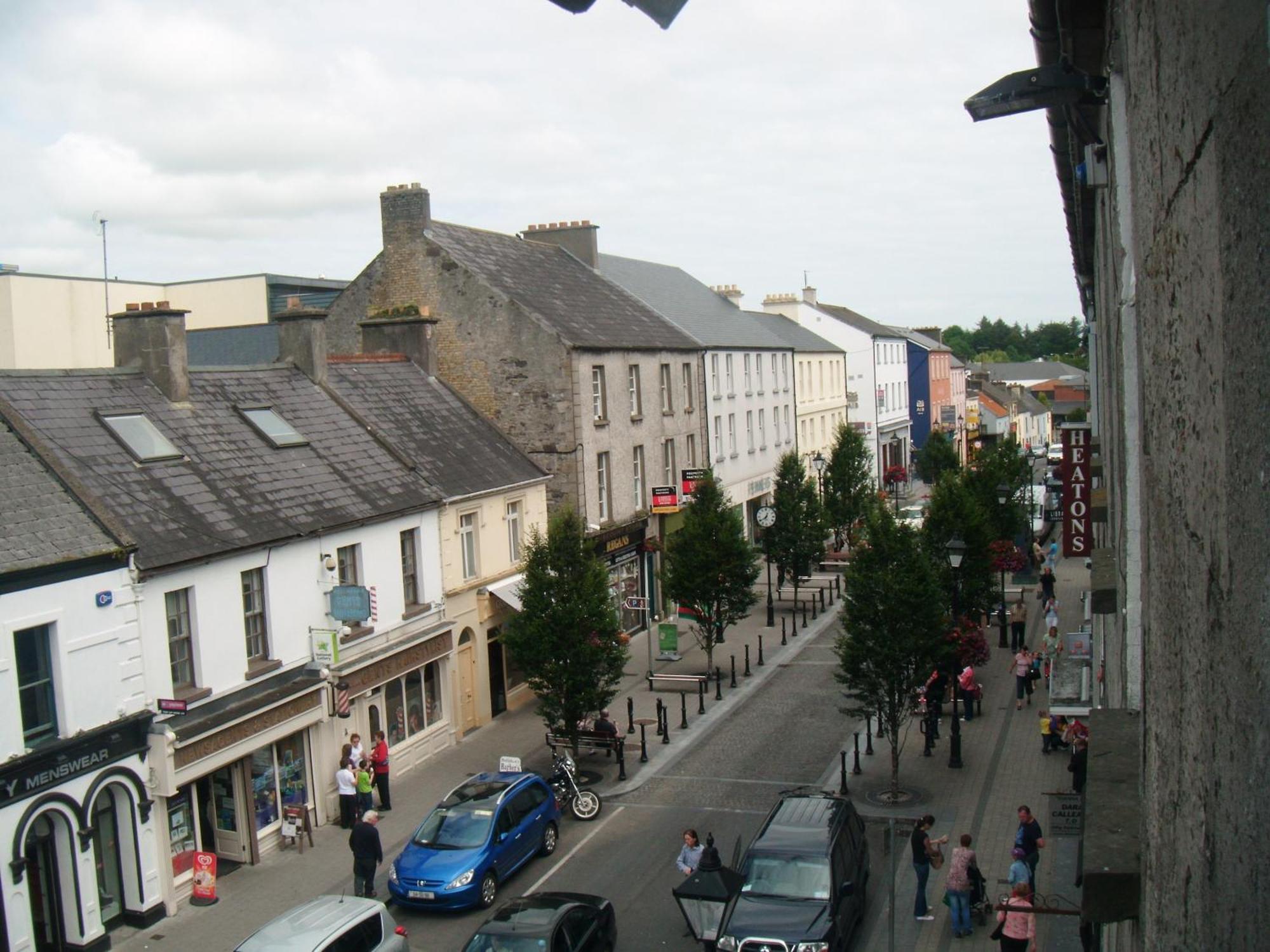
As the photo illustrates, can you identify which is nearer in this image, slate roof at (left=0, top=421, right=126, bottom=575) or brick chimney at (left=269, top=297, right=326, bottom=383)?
slate roof at (left=0, top=421, right=126, bottom=575)

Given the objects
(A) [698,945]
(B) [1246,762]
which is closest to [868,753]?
(A) [698,945]

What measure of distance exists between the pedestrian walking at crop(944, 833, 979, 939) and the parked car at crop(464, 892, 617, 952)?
4492 mm

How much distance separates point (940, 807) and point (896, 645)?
294 centimetres

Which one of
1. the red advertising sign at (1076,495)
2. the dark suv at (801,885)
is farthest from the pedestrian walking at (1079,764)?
the red advertising sign at (1076,495)

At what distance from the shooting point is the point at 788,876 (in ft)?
49.5

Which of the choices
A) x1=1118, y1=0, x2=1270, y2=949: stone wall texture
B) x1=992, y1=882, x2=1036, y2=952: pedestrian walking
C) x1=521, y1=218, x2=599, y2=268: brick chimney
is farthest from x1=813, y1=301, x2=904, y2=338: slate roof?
x1=1118, y1=0, x2=1270, y2=949: stone wall texture

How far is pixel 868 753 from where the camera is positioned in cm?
2391

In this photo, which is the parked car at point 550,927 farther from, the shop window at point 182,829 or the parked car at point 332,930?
the shop window at point 182,829

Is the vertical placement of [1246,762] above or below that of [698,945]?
above

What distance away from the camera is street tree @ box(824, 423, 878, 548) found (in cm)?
4875

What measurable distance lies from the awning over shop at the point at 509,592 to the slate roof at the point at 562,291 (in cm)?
747

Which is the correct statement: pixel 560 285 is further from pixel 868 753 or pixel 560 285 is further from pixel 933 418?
pixel 933 418

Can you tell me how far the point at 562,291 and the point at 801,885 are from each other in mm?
25453

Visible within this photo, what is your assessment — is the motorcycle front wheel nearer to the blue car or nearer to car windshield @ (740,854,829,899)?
the blue car
